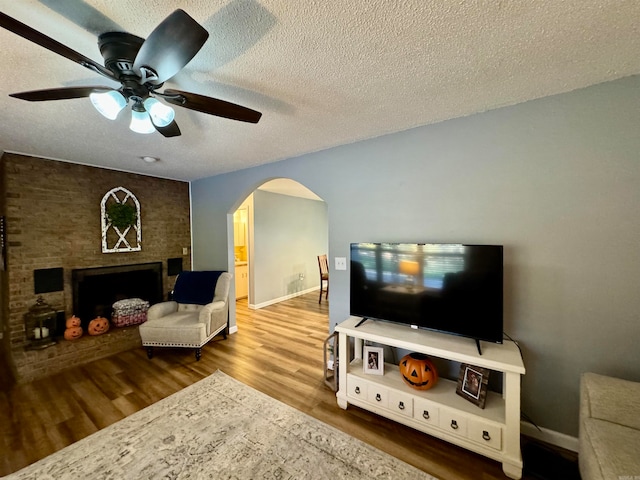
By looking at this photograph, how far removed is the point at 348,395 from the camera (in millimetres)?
2043

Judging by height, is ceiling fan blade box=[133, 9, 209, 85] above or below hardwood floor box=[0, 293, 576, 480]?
above

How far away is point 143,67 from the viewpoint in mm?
1061

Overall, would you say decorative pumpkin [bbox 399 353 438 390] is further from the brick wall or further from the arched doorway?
the brick wall

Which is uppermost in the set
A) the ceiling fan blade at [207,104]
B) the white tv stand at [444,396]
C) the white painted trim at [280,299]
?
the ceiling fan blade at [207,104]

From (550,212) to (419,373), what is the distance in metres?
1.49

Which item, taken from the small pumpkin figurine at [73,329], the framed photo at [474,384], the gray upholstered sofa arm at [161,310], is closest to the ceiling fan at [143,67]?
the framed photo at [474,384]

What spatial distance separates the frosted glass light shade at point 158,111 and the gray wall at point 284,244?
11.6 ft

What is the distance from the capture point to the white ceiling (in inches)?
39.4

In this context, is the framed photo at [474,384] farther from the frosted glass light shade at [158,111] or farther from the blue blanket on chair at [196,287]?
the blue blanket on chair at [196,287]

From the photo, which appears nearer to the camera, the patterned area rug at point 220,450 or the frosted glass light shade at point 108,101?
the frosted glass light shade at point 108,101

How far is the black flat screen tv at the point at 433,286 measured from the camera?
1668 millimetres

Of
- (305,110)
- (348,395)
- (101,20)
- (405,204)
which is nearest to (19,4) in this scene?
(101,20)

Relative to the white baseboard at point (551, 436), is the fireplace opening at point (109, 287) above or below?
above

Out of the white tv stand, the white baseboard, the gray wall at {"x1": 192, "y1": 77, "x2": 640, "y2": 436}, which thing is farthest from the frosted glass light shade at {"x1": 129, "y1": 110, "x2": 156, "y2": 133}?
the white baseboard
